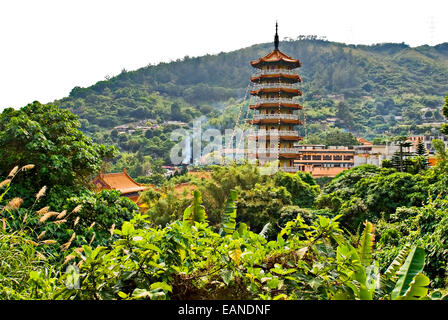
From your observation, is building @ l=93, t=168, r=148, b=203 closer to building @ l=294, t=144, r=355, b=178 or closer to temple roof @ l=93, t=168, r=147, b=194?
temple roof @ l=93, t=168, r=147, b=194

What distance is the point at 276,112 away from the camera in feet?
71.9

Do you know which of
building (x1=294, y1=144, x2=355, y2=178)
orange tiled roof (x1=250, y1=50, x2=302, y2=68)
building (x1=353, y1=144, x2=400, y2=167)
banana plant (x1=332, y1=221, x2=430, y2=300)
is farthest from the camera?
building (x1=294, y1=144, x2=355, y2=178)

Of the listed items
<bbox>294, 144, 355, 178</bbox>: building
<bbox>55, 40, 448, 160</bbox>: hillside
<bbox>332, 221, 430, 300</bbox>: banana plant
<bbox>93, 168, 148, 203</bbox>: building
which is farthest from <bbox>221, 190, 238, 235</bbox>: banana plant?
<bbox>55, 40, 448, 160</bbox>: hillside

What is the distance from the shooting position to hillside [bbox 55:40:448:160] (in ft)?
228

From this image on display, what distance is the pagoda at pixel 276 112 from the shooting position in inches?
842

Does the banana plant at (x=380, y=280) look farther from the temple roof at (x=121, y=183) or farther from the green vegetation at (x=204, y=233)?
the temple roof at (x=121, y=183)

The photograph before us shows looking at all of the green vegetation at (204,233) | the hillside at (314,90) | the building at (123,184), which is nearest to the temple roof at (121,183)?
the building at (123,184)

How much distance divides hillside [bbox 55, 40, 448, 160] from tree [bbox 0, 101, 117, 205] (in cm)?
4980

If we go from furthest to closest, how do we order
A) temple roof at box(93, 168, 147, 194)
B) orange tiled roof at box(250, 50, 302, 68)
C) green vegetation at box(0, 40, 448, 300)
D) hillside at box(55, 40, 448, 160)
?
hillside at box(55, 40, 448, 160) < orange tiled roof at box(250, 50, 302, 68) < temple roof at box(93, 168, 147, 194) < green vegetation at box(0, 40, 448, 300)

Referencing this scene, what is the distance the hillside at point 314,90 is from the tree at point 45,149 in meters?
49.8

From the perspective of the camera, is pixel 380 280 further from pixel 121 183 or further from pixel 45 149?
pixel 121 183

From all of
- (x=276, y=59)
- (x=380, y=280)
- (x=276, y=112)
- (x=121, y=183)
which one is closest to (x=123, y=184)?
(x=121, y=183)

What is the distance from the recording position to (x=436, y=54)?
10600cm
